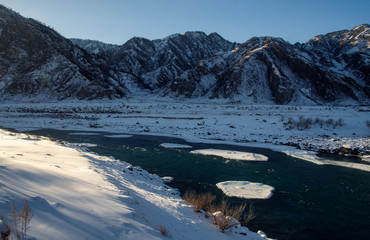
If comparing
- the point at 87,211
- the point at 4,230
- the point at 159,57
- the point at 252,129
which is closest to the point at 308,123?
the point at 252,129

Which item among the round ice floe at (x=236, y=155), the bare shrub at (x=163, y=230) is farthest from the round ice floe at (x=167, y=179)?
the bare shrub at (x=163, y=230)

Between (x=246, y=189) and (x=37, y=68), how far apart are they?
85062 mm

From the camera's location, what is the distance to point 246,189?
33.8 ft

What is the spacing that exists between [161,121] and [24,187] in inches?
1171

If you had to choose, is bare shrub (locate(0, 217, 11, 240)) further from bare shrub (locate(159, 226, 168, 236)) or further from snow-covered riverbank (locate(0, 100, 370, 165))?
snow-covered riverbank (locate(0, 100, 370, 165))

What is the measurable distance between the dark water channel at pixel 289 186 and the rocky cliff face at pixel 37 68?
2426 inches

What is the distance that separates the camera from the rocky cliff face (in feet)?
226

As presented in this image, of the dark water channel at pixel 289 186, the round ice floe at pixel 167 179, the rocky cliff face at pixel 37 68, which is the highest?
the rocky cliff face at pixel 37 68

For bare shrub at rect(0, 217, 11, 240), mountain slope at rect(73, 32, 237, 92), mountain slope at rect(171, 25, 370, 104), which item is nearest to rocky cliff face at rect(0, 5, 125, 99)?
mountain slope at rect(73, 32, 237, 92)

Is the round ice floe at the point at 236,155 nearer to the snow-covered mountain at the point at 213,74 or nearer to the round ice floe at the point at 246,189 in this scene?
the round ice floe at the point at 246,189

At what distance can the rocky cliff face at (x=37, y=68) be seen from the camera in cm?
6881

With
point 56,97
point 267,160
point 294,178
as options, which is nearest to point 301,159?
point 267,160

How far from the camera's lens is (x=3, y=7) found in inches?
3228

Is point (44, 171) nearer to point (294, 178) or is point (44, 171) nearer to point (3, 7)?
point (294, 178)
